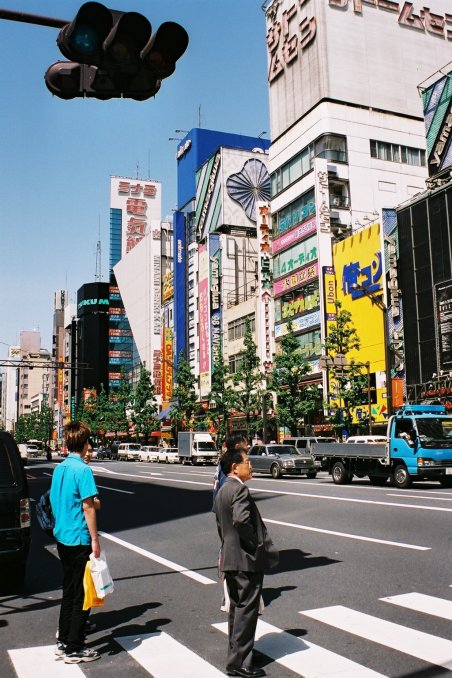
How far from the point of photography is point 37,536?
1332 cm

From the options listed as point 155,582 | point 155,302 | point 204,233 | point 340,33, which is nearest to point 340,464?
point 155,582

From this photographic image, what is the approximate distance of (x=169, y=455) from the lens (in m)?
58.0

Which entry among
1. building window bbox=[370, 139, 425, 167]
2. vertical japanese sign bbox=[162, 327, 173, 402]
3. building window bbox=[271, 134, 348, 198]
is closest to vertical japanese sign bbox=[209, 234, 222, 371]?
vertical japanese sign bbox=[162, 327, 173, 402]

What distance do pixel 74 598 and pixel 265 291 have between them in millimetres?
55165

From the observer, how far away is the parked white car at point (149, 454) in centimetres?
6181

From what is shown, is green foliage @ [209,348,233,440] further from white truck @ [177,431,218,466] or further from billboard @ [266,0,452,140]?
billboard @ [266,0,452,140]

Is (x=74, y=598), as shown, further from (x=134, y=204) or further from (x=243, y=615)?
(x=134, y=204)

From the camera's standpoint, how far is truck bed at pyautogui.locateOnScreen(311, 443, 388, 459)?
876 inches

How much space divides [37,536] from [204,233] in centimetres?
7116

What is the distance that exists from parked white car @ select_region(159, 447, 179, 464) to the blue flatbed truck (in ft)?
112

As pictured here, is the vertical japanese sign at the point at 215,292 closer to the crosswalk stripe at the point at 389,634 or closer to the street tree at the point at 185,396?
the street tree at the point at 185,396

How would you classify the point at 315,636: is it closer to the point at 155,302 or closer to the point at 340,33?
the point at 340,33

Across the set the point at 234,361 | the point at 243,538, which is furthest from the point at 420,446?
the point at 234,361

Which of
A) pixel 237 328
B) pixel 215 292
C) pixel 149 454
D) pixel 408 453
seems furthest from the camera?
pixel 215 292
